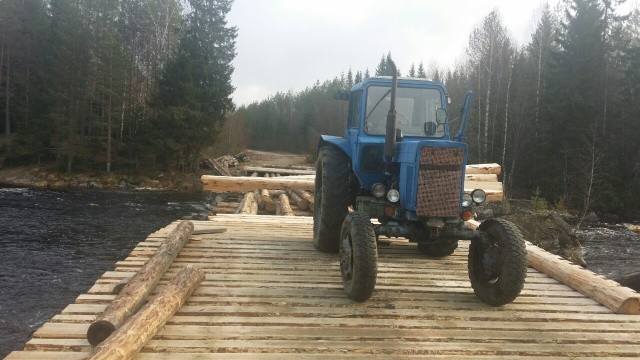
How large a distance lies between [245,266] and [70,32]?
96.8 feet

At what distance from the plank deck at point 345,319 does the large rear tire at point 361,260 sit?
0.47 ft

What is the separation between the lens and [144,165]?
101 ft

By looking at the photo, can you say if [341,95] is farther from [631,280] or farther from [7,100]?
[7,100]

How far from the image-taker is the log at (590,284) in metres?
4.73

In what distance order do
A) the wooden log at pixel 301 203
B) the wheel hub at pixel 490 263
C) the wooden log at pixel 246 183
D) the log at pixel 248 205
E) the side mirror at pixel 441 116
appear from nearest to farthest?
the wheel hub at pixel 490 263
the side mirror at pixel 441 116
the wooden log at pixel 246 183
the log at pixel 248 205
the wooden log at pixel 301 203

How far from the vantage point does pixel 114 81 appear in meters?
29.4

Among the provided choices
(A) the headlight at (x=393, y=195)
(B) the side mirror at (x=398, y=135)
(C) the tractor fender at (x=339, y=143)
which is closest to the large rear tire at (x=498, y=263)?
(A) the headlight at (x=393, y=195)

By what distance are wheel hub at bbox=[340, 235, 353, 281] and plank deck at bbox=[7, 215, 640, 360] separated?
0.21m

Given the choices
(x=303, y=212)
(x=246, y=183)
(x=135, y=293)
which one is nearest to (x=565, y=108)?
(x=303, y=212)

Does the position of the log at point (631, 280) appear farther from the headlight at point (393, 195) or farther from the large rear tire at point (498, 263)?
the headlight at point (393, 195)

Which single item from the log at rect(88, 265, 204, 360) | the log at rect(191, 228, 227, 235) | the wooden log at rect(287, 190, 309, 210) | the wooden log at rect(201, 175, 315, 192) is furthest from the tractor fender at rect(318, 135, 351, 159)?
the wooden log at rect(287, 190, 309, 210)

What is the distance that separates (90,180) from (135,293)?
1036 inches

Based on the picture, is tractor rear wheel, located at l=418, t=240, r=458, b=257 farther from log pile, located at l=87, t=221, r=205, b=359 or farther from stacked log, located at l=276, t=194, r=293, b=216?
stacked log, located at l=276, t=194, r=293, b=216

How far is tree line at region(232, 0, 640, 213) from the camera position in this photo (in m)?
25.4
